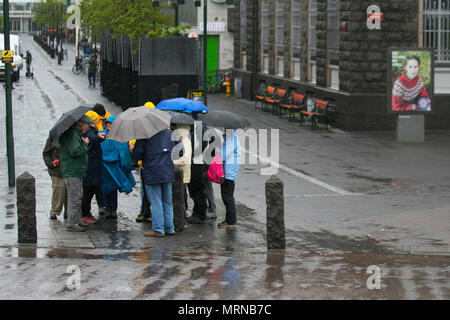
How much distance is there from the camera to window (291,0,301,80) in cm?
3531

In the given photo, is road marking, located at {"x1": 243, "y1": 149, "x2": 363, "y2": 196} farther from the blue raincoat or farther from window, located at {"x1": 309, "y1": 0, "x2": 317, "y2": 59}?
window, located at {"x1": 309, "y1": 0, "x2": 317, "y2": 59}

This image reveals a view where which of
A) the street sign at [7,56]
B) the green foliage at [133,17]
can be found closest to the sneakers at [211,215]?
the street sign at [7,56]

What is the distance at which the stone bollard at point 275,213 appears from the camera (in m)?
12.3

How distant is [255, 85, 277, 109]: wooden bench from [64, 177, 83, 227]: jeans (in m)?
23.0

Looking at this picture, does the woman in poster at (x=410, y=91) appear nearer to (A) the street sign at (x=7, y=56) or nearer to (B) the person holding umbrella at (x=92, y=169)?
(A) the street sign at (x=7, y=56)

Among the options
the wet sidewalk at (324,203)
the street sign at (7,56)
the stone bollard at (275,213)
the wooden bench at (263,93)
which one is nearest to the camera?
the stone bollard at (275,213)

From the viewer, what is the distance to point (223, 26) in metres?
49.5

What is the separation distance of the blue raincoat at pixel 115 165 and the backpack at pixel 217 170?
124cm

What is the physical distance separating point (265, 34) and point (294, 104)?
8.33 meters

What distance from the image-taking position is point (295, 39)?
117 feet

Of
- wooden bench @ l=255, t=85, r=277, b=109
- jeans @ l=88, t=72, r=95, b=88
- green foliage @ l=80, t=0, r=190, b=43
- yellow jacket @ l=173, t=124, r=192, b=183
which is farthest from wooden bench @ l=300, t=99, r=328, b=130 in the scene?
jeans @ l=88, t=72, r=95, b=88

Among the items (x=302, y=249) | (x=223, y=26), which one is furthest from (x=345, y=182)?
(x=223, y=26)
